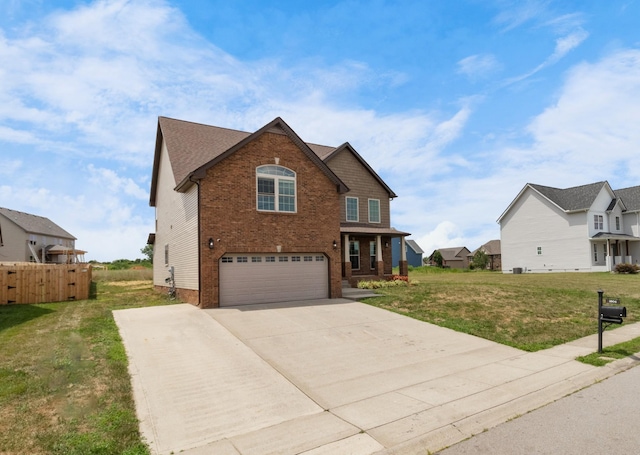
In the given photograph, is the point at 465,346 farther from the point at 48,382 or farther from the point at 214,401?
the point at 48,382

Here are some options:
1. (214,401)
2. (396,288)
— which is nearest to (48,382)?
(214,401)

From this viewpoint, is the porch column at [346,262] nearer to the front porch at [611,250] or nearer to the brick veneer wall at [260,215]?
the brick veneer wall at [260,215]

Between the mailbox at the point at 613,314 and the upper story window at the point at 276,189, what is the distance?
10.9 meters

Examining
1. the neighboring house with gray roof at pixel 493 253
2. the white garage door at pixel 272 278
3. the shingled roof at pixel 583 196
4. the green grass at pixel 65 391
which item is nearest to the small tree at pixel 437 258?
the neighboring house with gray roof at pixel 493 253

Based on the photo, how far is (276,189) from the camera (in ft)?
53.1

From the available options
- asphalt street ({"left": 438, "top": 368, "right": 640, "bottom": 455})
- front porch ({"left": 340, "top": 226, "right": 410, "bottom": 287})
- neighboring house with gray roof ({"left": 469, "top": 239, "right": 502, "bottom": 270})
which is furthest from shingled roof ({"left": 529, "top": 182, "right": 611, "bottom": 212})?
asphalt street ({"left": 438, "top": 368, "right": 640, "bottom": 455})

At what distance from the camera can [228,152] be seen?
15.0 m

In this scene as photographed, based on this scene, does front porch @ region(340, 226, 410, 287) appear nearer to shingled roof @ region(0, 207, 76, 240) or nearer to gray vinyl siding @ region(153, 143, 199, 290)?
gray vinyl siding @ region(153, 143, 199, 290)

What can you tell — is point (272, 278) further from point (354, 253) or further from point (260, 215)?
point (354, 253)

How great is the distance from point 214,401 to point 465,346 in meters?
6.34

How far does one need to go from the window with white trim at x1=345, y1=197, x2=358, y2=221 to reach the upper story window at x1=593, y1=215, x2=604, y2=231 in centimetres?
2661

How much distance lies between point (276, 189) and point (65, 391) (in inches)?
432

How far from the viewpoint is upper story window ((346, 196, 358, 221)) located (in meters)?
23.8

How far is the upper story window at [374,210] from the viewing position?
24605 mm
